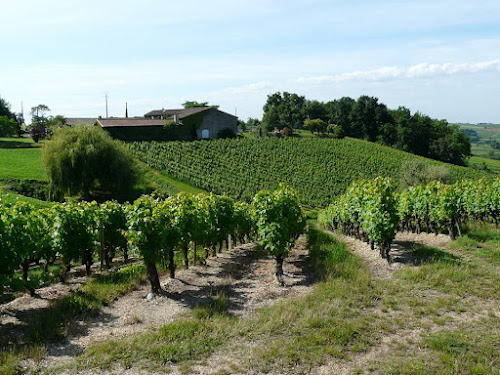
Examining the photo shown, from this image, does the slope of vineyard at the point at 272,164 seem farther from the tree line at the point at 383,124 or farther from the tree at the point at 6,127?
the tree at the point at 6,127

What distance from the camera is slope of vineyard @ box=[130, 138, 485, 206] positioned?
51.8 metres

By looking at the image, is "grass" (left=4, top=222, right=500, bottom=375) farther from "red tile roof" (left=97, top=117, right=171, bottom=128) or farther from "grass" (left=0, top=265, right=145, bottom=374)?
"red tile roof" (left=97, top=117, right=171, bottom=128)

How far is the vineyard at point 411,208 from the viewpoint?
1554 cm

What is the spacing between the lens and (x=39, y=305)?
11992mm

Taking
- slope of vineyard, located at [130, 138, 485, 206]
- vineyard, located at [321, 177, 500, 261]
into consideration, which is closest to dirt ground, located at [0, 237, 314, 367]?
vineyard, located at [321, 177, 500, 261]

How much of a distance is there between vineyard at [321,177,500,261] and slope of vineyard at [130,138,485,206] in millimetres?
26931

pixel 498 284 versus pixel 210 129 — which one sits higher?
pixel 210 129

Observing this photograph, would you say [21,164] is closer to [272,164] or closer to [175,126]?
[175,126]

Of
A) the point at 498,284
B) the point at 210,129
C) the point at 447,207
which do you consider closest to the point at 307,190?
the point at 210,129

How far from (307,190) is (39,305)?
151ft

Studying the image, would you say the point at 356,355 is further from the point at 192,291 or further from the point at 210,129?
the point at 210,129

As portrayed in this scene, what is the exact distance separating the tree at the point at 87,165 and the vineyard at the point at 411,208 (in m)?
23.2

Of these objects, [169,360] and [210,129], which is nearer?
[169,360]

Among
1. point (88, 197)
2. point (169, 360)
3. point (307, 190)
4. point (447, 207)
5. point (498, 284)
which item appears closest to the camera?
point (169, 360)
